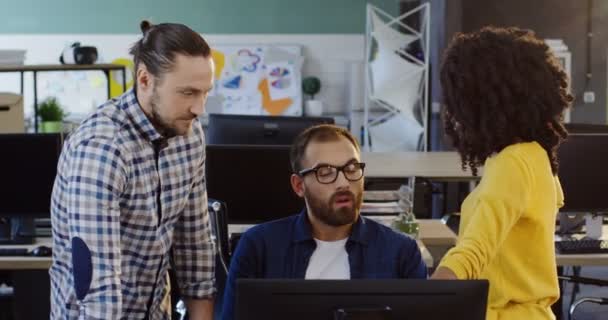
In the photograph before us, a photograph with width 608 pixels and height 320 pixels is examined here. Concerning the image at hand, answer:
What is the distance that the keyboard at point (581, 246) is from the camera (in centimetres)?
393

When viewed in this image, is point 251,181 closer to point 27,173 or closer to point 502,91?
point 27,173

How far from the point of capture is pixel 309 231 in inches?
87.7

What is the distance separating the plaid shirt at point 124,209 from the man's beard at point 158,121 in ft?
0.05

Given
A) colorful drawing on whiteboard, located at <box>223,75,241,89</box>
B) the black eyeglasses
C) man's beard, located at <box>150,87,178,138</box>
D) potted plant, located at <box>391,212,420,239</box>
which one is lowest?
potted plant, located at <box>391,212,420,239</box>

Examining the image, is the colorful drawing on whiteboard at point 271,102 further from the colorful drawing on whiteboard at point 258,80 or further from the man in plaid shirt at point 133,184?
the man in plaid shirt at point 133,184

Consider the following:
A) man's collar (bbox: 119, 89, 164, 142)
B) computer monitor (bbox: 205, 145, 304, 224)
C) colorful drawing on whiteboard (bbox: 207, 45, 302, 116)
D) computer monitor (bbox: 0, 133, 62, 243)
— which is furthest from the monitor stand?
colorful drawing on whiteboard (bbox: 207, 45, 302, 116)

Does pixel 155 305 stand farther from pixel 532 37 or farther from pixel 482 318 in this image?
pixel 532 37

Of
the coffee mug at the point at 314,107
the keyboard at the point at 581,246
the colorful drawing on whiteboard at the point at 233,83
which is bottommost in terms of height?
the keyboard at the point at 581,246

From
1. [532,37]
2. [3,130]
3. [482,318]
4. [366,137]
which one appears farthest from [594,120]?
[482,318]

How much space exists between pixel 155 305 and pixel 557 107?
0.98m

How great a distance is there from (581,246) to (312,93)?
6.35 metres

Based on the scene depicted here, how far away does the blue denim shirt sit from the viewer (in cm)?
221

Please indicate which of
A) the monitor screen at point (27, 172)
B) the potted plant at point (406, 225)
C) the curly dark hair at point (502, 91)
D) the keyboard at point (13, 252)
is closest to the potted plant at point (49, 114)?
the monitor screen at point (27, 172)

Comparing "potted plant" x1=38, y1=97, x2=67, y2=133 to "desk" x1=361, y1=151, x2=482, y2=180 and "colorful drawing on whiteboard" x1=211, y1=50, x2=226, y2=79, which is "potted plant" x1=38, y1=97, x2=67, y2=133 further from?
"colorful drawing on whiteboard" x1=211, y1=50, x2=226, y2=79
